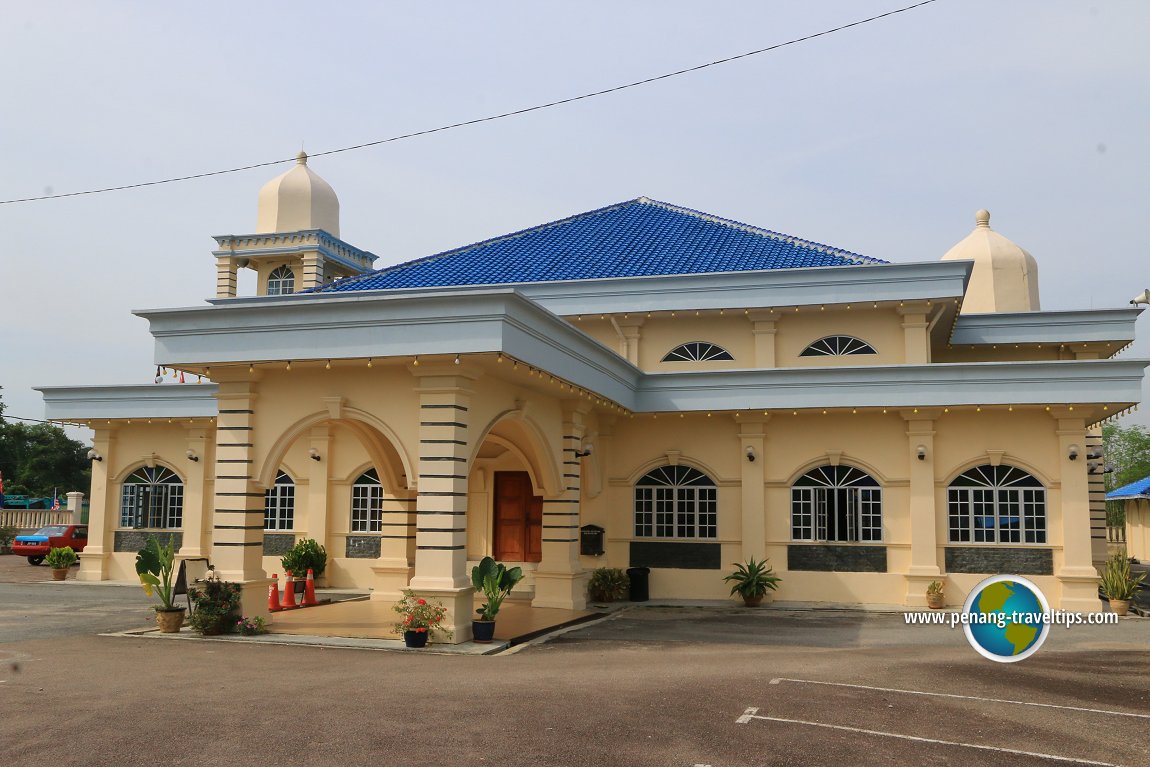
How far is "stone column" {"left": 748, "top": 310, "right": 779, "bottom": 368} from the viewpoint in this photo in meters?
21.7

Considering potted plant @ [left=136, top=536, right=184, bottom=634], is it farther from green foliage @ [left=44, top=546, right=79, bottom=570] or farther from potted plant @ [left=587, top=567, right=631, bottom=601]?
green foliage @ [left=44, top=546, right=79, bottom=570]

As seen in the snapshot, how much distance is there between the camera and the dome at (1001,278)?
1091 inches

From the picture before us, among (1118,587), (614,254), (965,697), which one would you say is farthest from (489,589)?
(1118,587)

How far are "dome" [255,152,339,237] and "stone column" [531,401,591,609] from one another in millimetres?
14907

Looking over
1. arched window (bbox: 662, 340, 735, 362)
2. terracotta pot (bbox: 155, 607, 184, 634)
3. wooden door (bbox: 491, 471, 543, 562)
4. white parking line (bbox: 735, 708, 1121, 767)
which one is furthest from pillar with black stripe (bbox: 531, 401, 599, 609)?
white parking line (bbox: 735, 708, 1121, 767)

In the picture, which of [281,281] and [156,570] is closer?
[156,570]

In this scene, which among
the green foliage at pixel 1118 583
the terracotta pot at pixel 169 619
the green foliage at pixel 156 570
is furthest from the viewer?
the green foliage at pixel 1118 583

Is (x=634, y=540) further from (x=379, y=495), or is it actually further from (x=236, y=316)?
(x=236, y=316)

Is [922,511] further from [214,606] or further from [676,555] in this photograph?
[214,606]

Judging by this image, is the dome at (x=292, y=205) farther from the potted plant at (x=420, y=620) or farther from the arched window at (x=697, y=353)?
the potted plant at (x=420, y=620)

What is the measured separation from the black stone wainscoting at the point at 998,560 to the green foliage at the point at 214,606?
43.5 ft

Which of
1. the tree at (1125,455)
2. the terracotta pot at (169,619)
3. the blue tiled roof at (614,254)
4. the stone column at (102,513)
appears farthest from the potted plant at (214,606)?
the tree at (1125,455)

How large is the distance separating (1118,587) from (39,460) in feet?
190

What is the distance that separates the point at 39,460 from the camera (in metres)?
59.0
